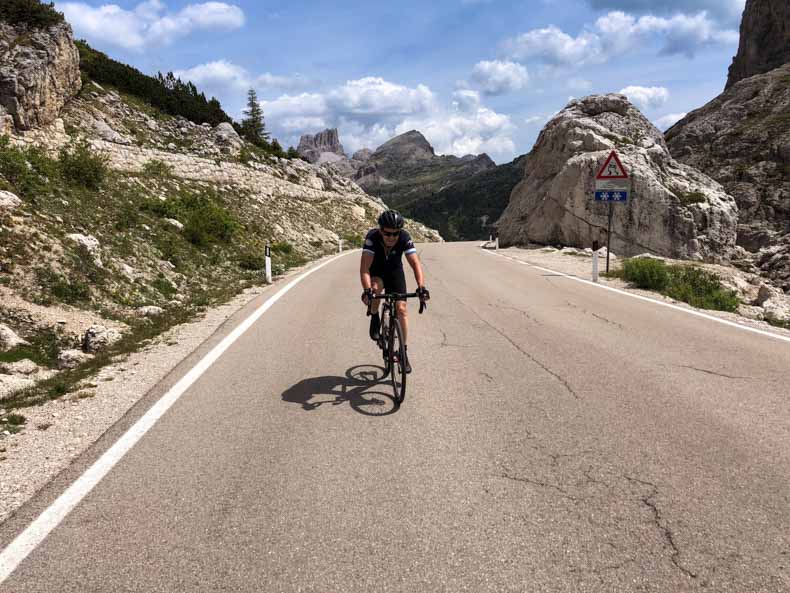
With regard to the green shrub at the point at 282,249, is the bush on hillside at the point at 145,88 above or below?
above

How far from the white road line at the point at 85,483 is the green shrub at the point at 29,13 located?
1026 inches

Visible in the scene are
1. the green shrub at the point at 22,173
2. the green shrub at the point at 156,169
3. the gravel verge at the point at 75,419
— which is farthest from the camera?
the green shrub at the point at 156,169

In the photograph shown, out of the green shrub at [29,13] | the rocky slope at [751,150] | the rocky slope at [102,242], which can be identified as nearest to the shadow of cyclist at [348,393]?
the rocky slope at [102,242]

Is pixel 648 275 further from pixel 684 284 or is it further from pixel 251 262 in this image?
pixel 251 262

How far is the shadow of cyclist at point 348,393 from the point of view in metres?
4.99

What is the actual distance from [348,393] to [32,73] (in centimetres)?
2522

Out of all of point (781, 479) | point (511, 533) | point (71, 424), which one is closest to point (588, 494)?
point (511, 533)

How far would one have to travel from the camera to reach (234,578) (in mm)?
2590

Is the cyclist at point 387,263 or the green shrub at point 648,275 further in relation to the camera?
the green shrub at point 648,275

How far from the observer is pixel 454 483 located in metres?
3.49

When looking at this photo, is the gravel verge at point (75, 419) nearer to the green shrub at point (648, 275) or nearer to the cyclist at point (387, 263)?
the cyclist at point (387, 263)

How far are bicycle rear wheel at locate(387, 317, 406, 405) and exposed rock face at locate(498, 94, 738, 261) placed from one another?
20337 mm

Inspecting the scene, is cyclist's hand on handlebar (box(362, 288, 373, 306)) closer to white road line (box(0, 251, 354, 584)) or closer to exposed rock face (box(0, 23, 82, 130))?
white road line (box(0, 251, 354, 584))

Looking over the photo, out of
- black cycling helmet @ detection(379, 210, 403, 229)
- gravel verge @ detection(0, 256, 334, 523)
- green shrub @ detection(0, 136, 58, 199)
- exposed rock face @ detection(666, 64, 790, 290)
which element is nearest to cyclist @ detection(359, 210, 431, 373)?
black cycling helmet @ detection(379, 210, 403, 229)
